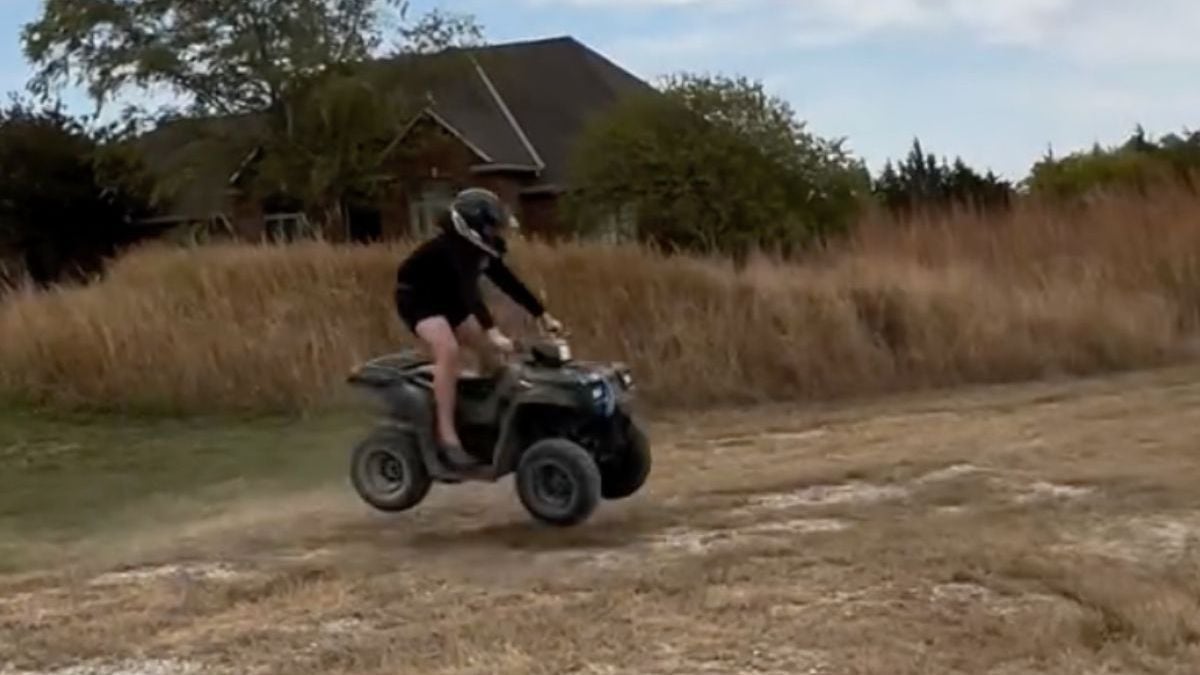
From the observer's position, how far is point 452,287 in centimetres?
705

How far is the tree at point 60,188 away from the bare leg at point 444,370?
23718 mm

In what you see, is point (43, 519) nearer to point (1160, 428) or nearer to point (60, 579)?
point (60, 579)

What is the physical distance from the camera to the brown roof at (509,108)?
99.7 feet

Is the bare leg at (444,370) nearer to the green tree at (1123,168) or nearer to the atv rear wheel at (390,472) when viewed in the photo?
the atv rear wheel at (390,472)

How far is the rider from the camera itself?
6918 millimetres

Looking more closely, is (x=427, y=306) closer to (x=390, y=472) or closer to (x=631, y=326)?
(x=390, y=472)

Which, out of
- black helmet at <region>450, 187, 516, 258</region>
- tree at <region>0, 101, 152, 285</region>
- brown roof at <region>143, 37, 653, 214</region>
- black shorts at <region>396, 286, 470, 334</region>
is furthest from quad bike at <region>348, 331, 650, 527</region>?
tree at <region>0, 101, 152, 285</region>

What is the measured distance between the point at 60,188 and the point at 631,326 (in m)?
20.1

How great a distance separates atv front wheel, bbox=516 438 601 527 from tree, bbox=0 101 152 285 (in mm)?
24110

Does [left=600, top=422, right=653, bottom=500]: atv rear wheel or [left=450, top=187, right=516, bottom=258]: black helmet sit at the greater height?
[left=450, top=187, right=516, bottom=258]: black helmet

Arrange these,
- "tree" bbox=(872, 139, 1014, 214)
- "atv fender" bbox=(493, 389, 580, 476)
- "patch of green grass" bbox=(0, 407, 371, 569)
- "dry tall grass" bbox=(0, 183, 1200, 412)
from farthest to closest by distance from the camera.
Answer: "tree" bbox=(872, 139, 1014, 214)
"dry tall grass" bbox=(0, 183, 1200, 412)
"patch of green grass" bbox=(0, 407, 371, 569)
"atv fender" bbox=(493, 389, 580, 476)

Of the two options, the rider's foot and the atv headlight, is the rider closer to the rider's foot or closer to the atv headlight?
the rider's foot

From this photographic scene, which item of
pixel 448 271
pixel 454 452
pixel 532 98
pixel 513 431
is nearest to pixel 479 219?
pixel 448 271

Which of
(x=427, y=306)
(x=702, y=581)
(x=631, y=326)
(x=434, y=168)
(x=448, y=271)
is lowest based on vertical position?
(x=702, y=581)
